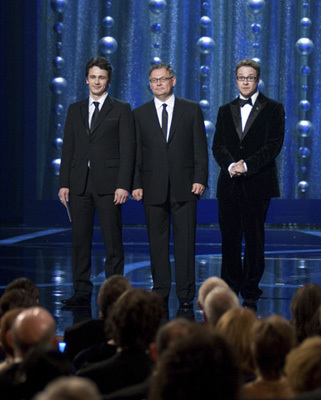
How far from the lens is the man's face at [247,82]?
14.7 feet

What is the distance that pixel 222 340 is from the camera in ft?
5.05

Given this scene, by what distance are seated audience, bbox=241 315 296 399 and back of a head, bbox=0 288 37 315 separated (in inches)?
36.9

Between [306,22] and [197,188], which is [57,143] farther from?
[197,188]

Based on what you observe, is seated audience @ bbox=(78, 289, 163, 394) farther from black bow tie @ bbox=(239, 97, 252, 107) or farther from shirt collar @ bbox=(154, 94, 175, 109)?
black bow tie @ bbox=(239, 97, 252, 107)

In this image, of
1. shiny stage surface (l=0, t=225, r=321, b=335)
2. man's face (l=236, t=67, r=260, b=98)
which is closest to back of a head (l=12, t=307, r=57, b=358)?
shiny stage surface (l=0, t=225, r=321, b=335)

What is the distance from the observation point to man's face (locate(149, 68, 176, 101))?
4.39 metres

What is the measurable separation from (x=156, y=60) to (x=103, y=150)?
18.2 feet

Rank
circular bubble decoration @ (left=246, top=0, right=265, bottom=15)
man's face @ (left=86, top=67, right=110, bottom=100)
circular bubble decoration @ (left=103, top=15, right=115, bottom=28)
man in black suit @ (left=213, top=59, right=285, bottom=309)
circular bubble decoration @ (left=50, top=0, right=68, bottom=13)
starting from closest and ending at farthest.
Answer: man's face @ (left=86, top=67, right=110, bottom=100), man in black suit @ (left=213, top=59, right=285, bottom=309), circular bubble decoration @ (left=246, top=0, right=265, bottom=15), circular bubble decoration @ (left=50, top=0, right=68, bottom=13), circular bubble decoration @ (left=103, top=15, right=115, bottom=28)

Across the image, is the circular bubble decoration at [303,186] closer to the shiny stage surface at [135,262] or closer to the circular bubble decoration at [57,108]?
the shiny stage surface at [135,262]

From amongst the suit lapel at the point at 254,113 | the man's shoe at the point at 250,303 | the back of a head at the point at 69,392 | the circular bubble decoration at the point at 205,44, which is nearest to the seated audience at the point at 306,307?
the back of a head at the point at 69,392

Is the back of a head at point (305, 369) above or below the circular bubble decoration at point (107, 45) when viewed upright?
below

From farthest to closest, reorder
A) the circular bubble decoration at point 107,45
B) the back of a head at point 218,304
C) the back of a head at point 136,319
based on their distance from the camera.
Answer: the circular bubble decoration at point 107,45 < the back of a head at point 218,304 < the back of a head at point 136,319

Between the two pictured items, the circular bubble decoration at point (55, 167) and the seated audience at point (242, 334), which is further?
the circular bubble decoration at point (55, 167)

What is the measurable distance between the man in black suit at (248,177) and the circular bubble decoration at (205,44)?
4992mm
